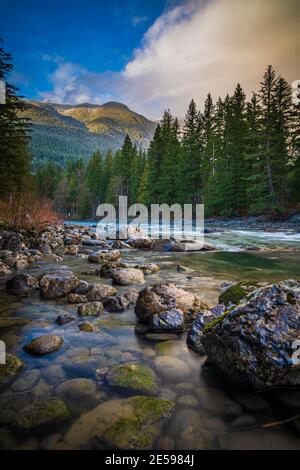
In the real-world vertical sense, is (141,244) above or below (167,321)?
above

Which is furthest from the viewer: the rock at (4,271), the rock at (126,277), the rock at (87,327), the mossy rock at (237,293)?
the rock at (4,271)

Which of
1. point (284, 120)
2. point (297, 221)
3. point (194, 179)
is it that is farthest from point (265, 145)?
point (194, 179)

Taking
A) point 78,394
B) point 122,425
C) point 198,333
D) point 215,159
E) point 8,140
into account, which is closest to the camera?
point 122,425

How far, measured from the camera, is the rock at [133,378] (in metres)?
A: 2.69

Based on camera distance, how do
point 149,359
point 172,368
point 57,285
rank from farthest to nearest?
point 57,285, point 149,359, point 172,368

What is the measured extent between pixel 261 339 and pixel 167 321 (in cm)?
164

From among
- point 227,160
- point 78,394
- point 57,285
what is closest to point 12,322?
point 57,285

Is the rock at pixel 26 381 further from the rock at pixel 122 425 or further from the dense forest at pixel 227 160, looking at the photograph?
the dense forest at pixel 227 160

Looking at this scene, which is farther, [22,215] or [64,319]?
[22,215]

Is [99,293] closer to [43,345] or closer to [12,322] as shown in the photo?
[12,322]

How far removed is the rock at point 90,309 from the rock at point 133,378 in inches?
65.4

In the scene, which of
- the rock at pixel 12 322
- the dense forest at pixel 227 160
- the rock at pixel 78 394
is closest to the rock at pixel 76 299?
the rock at pixel 12 322

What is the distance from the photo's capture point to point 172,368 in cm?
309
